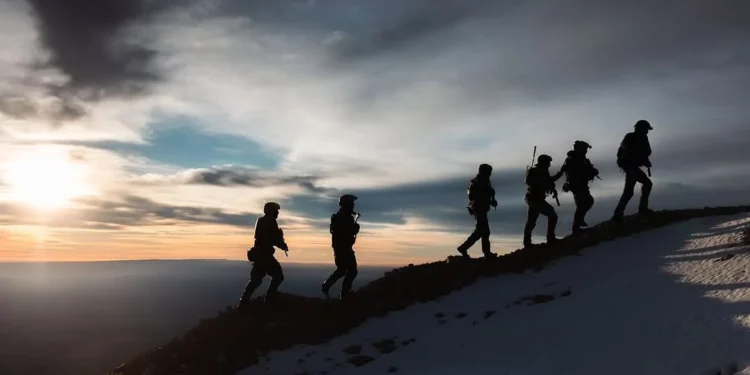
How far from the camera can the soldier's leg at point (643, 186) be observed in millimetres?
17125

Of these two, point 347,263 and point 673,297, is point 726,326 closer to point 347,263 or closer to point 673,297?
point 673,297

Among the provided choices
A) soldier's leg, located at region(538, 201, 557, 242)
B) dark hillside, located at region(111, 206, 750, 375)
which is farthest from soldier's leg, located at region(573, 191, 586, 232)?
soldier's leg, located at region(538, 201, 557, 242)

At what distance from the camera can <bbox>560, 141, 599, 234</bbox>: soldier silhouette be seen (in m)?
18.3

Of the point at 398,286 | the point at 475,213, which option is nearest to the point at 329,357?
the point at 398,286

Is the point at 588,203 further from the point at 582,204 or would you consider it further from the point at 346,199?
the point at 346,199

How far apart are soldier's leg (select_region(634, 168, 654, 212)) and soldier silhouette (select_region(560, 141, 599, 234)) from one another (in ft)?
5.13

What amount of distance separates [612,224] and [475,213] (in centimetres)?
523

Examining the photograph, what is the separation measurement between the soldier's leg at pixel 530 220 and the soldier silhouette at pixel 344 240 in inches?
234

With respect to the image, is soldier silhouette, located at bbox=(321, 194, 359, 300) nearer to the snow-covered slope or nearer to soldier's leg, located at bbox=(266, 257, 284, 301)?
soldier's leg, located at bbox=(266, 257, 284, 301)

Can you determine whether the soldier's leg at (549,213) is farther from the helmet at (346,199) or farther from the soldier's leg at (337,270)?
the soldier's leg at (337,270)

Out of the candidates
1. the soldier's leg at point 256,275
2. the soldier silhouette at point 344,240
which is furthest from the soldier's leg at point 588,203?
the soldier's leg at point 256,275

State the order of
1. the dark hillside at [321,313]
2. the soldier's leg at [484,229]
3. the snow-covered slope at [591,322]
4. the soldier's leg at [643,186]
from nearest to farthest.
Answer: the snow-covered slope at [591,322]
the dark hillside at [321,313]
the soldier's leg at [643,186]
the soldier's leg at [484,229]

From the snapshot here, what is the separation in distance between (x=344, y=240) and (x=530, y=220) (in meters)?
6.52

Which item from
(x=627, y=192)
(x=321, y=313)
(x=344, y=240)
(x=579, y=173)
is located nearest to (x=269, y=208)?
(x=344, y=240)
